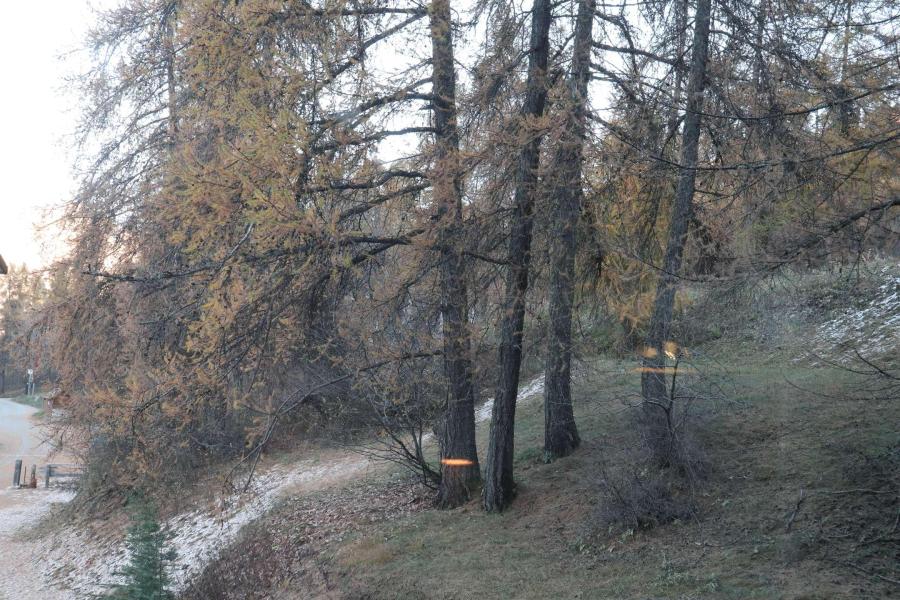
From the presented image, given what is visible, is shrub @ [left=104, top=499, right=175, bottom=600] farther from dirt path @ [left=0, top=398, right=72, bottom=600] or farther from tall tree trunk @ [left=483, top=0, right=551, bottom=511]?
dirt path @ [left=0, top=398, right=72, bottom=600]

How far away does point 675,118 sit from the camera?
31.1 ft

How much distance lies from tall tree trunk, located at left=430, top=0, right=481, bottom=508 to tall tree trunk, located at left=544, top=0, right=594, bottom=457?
120 cm

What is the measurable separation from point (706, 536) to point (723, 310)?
7.35ft

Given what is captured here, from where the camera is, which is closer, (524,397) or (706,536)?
(706,536)

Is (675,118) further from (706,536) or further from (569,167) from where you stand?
(706,536)

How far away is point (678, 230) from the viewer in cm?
904

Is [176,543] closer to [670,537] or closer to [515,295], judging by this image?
[515,295]

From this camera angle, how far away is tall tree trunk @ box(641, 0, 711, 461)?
29.0ft

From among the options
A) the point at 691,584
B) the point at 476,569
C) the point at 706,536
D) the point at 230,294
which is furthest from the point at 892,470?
the point at 230,294

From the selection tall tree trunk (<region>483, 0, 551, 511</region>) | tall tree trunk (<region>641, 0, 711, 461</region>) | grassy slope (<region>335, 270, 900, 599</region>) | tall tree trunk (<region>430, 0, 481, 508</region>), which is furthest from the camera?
tall tree trunk (<region>483, 0, 551, 511</region>)

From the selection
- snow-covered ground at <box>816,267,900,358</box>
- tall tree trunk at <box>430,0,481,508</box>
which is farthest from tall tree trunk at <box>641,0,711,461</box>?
snow-covered ground at <box>816,267,900,358</box>

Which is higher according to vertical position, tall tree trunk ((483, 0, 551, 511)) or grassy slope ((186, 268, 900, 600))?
tall tree trunk ((483, 0, 551, 511))

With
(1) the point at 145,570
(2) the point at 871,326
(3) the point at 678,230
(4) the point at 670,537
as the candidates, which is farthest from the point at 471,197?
(2) the point at 871,326

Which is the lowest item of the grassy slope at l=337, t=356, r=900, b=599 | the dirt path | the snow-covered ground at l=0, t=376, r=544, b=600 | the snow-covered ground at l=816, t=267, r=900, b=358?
the dirt path
